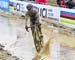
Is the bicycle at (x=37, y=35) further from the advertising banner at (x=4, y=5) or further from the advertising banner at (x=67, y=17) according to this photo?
the advertising banner at (x=4, y=5)

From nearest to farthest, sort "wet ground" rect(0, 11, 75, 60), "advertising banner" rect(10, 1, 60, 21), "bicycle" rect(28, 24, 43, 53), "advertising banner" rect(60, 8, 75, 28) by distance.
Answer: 1. "bicycle" rect(28, 24, 43, 53)
2. "wet ground" rect(0, 11, 75, 60)
3. "advertising banner" rect(60, 8, 75, 28)
4. "advertising banner" rect(10, 1, 60, 21)

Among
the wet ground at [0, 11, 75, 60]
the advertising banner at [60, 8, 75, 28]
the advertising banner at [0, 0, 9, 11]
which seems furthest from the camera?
the advertising banner at [0, 0, 9, 11]

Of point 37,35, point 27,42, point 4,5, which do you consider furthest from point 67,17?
point 4,5

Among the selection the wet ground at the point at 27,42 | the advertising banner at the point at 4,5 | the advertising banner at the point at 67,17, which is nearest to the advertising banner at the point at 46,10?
the advertising banner at the point at 67,17

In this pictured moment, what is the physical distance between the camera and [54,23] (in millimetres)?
21328

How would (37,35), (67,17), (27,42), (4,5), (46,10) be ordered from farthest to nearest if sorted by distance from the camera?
(4,5) → (46,10) → (67,17) → (27,42) → (37,35)

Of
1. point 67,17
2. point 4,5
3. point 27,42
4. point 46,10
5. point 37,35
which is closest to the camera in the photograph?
point 37,35

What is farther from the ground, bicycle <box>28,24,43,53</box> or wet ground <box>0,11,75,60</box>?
bicycle <box>28,24,43,53</box>

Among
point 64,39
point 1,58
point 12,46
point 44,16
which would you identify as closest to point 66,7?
point 44,16

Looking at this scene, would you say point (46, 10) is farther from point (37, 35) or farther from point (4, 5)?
point (37, 35)

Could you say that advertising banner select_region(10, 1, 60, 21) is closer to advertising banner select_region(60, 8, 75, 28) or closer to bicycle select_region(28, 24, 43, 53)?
advertising banner select_region(60, 8, 75, 28)

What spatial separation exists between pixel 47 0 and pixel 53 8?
4.05m

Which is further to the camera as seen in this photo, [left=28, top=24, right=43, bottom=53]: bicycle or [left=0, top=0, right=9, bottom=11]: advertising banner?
[left=0, top=0, right=9, bottom=11]: advertising banner

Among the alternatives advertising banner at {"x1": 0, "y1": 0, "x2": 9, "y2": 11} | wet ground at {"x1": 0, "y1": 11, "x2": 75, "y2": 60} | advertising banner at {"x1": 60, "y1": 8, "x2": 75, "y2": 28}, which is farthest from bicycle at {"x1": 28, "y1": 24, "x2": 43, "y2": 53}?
advertising banner at {"x1": 0, "y1": 0, "x2": 9, "y2": 11}
